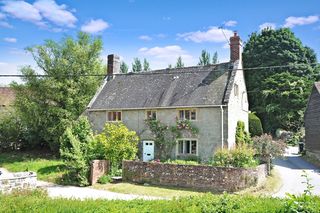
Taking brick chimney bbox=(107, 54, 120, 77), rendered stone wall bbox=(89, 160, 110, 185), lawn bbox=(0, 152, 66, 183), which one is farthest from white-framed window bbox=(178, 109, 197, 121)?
brick chimney bbox=(107, 54, 120, 77)

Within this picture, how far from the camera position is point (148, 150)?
30.0 metres

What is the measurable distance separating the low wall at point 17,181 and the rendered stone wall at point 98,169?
14.5 feet

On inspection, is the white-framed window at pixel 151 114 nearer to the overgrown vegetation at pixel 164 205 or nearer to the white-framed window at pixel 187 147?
the white-framed window at pixel 187 147

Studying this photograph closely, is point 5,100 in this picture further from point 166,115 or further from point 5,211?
point 5,211

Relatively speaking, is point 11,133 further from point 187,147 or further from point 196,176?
point 196,176

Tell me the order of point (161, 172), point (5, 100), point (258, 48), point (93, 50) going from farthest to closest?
point (258, 48), point (5, 100), point (93, 50), point (161, 172)

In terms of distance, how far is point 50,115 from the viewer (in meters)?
35.5

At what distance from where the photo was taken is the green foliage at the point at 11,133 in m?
40.3

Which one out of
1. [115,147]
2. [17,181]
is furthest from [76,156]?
[17,181]

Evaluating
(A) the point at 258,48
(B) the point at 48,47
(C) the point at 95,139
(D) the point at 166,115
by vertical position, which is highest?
(A) the point at 258,48

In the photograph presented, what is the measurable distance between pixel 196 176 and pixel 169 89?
1228 centimetres

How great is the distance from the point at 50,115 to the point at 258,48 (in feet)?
138

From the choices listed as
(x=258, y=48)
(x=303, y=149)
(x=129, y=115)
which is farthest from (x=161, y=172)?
(x=258, y=48)

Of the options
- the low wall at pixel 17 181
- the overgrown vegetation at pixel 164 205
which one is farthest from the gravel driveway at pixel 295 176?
the low wall at pixel 17 181
